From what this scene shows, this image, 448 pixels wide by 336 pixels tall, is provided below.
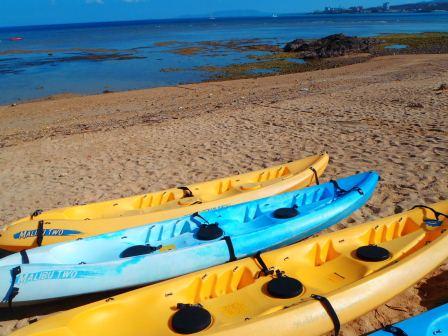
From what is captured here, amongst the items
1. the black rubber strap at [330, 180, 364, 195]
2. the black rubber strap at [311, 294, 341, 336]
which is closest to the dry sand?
the black rubber strap at [330, 180, 364, 195]

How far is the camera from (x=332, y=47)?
3002 cm

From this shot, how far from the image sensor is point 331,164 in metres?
7.20

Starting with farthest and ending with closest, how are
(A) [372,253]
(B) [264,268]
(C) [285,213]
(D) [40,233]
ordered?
(C) [285,213] → (D) [40,233] → (A) [372,253] → (B) [264,268]

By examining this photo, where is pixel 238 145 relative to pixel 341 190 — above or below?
below

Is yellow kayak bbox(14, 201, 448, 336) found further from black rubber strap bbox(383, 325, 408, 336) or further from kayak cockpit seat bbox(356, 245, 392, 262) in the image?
black rubber strap bbox(383, 325, 408, 336)

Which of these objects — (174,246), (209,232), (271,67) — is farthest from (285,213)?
(271,67)

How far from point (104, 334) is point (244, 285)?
4.01ft

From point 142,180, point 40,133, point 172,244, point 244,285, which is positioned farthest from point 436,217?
point 40,133

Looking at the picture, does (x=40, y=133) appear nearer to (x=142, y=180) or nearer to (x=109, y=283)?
(x=142, y=180)

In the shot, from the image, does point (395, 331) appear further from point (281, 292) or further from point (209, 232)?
point (209, 232)

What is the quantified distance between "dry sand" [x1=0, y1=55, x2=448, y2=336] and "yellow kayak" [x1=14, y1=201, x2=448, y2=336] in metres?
0.40

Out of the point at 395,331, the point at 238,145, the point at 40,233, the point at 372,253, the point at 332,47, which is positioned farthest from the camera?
the point at 332,47

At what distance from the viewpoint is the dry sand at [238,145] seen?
596 cm

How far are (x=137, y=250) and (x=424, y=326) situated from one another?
2.60 m
